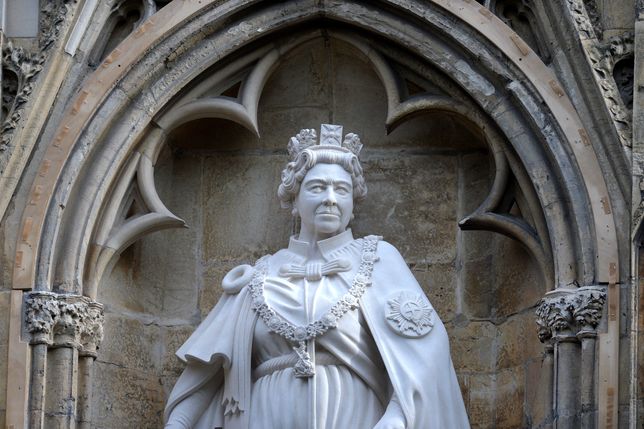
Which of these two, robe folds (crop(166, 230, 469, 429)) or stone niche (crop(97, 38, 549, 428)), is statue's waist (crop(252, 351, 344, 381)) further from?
stone niche (crop(97, 38, 549, 428))

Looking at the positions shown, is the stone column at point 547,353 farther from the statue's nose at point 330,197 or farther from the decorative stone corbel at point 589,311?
the statue's nose at point 330,197

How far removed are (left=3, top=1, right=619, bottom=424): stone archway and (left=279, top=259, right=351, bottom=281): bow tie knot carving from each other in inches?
34.1

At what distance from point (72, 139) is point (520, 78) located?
7.16ft

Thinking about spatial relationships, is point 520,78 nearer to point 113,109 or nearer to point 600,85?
point 600,85

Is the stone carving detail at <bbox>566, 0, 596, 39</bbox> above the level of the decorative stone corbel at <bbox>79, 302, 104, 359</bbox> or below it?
above

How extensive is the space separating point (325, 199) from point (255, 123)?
3.12 ft

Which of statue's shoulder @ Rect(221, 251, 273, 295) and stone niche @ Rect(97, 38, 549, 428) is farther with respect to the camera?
stone niche @ Rect(97, 38, 549, 428)

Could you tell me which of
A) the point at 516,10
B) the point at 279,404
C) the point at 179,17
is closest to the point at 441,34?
the point at 516,10

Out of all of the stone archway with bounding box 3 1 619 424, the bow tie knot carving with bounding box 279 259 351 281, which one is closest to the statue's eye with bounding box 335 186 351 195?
the bow tie knot carving with bounding box 279 259 351 281

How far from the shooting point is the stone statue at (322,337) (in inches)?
477

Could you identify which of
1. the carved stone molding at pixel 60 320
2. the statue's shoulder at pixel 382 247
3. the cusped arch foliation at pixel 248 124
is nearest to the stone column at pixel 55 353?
the carved stone molding at pixel 60 320

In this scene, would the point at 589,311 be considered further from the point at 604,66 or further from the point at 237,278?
the point at 237,278

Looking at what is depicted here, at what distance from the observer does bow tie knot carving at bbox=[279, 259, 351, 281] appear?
12422 millimetres

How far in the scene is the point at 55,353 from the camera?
Answer: 497 inches
